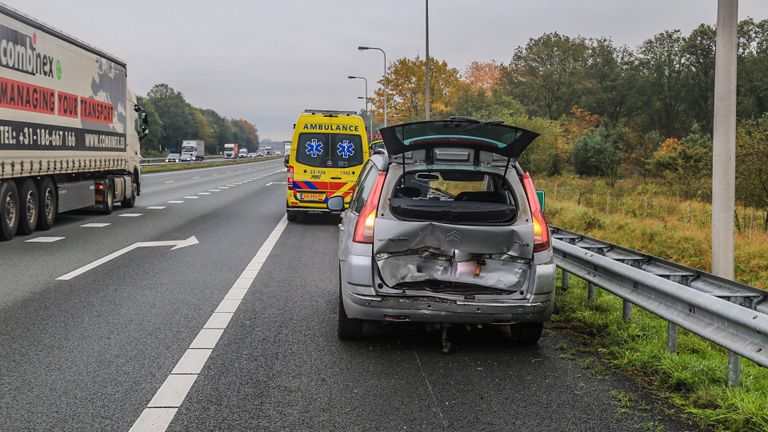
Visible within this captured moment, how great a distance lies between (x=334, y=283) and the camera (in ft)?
29.8

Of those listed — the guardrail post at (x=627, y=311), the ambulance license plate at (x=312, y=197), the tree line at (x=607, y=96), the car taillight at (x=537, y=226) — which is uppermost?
the tree line at (x=607, y=96)

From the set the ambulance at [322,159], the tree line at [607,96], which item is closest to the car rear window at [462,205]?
the ambulance at [322,159]

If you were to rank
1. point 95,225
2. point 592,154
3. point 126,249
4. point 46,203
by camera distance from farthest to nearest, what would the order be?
point 592,154
point 95,225
point 46,203
point 126,249

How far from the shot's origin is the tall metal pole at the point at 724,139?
7.45m

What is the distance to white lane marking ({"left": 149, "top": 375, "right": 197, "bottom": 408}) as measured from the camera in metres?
4.50

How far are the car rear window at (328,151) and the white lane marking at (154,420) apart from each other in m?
13.0

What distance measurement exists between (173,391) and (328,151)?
→ 504 inches

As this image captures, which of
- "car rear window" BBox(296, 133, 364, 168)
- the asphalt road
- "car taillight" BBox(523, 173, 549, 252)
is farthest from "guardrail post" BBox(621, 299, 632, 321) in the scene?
"car rear window" BBox(296, 133, 364, 168)

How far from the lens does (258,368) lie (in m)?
5.31

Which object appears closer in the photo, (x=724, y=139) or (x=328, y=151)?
(x=724, y=139)

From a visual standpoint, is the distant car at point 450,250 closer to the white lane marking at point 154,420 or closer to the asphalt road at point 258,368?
the asphalt road at point 258,368

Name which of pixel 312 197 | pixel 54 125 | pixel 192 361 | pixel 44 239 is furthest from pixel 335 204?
pixel 312 197

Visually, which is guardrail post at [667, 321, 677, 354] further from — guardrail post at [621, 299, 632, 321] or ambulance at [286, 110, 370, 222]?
ambulance at [286, 110, 370, 222]

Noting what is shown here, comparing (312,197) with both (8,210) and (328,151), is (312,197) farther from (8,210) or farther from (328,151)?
(8,210)
